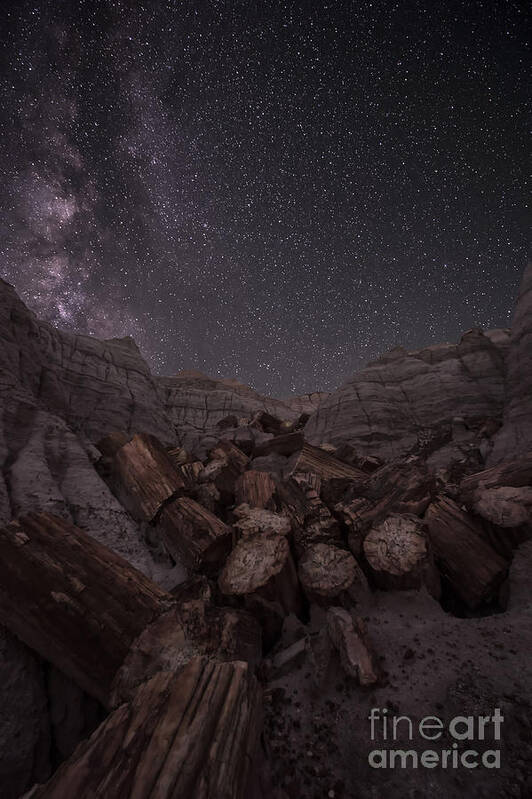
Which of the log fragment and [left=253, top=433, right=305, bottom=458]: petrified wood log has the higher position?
the log fragment

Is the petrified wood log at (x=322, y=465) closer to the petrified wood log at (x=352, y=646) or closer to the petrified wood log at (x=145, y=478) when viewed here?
the petrified wood log at (x=145, y=478)

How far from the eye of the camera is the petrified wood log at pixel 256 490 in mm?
3527

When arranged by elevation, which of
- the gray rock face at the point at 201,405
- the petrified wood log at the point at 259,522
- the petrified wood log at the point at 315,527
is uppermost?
the gray rock face at the point at 201,405

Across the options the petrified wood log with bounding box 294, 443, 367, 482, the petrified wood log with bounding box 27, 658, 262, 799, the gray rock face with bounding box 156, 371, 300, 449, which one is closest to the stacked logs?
the petrified wood log with bounding box 27, 658, 262, 799

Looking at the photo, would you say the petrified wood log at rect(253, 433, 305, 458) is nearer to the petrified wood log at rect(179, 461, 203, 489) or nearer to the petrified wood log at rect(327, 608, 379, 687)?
the petrified wood log at rect(179, 461, 203, 489)

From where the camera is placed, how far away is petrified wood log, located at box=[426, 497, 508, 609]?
8.60 ft

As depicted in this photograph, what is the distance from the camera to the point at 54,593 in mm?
2129

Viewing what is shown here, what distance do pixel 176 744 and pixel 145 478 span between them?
2950 mm

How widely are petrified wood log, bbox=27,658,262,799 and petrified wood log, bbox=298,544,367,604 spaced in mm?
1177

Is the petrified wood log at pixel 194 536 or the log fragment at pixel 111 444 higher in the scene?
the log fragment at pixel 111 444

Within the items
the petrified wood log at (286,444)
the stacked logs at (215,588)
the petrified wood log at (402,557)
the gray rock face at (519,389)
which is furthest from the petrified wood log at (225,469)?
the gray rock face at (519,389)

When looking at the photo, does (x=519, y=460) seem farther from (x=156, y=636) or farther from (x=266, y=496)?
(x=156, y=636)

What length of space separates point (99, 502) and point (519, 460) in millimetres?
6028
